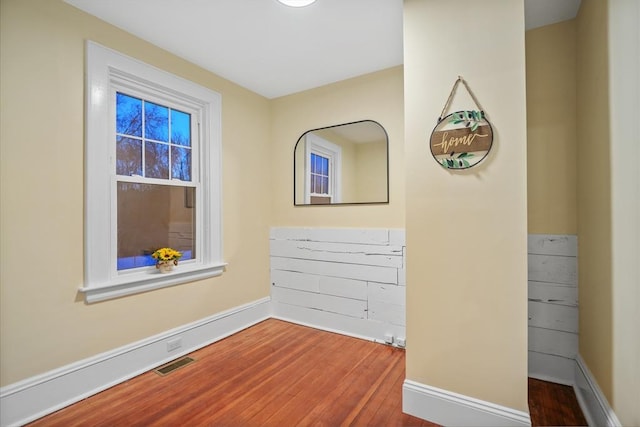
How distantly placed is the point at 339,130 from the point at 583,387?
276 centimetres

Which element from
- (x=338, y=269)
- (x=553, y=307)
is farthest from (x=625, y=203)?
(x=338, y=269)

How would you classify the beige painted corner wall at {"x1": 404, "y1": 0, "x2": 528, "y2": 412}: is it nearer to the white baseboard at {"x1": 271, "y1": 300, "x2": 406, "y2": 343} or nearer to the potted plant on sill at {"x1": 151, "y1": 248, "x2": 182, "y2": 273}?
the white baseboard at {"x1": 271, "y1": 300, "x2": 406, "y2": 343}

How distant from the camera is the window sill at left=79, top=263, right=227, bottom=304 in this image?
6.88 ft

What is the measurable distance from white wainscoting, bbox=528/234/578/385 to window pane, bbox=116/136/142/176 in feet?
10.3

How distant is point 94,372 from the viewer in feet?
6.75

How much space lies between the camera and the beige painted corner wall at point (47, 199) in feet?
5.74

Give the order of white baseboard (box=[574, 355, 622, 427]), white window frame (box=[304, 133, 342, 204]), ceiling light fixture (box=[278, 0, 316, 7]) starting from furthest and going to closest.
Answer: white window frame (box=[304, 133, 342, 204]) < ceiling light fixture (box=[278, 0, 316, 7]) < white baseboard (box=[574, 355, 622, 427])

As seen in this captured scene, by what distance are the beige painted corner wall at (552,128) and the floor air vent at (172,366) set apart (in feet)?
9.54

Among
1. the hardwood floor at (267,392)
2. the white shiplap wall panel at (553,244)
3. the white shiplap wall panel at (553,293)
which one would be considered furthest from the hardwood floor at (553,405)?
the white shiplap wall panel at (553,244)

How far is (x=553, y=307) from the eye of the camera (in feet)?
7.23

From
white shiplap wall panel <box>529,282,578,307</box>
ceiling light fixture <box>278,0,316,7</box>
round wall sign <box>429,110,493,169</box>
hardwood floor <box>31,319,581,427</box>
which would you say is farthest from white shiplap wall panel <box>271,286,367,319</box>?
ceiling light fixture <box>278,0,316,7</box>

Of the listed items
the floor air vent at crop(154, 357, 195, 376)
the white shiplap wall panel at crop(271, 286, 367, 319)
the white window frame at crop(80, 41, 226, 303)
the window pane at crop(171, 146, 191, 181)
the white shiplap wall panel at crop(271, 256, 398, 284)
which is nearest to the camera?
the white window frame at crop(80, 41, 226, 303)

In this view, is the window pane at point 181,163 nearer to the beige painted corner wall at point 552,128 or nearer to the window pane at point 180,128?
the window pane at point 180,128

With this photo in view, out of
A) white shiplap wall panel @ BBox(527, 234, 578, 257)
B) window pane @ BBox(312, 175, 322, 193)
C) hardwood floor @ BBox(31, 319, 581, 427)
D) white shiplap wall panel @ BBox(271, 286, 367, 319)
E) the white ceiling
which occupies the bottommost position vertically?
hardwood floor @ BBox(31, 319, 581, 427)
